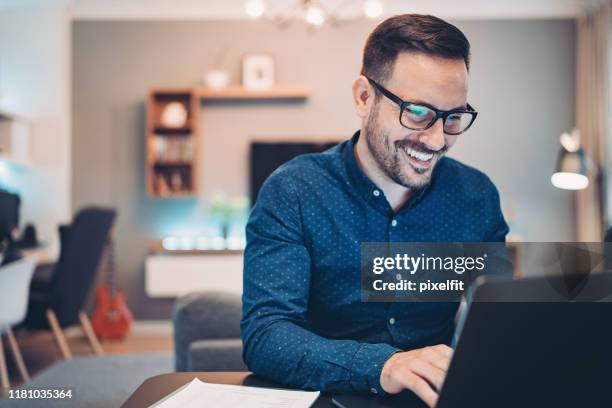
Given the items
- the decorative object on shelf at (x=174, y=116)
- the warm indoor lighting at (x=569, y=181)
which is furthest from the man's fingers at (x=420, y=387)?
the decorative object on shelf at (x=174, y=116)

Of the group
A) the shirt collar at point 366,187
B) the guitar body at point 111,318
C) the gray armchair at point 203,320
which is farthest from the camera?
the guitar body at point 111,318

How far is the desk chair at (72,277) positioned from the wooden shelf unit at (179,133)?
3.77 ft

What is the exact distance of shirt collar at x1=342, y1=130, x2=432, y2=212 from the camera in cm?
109

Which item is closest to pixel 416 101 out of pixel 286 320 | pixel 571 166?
pixel 286 320

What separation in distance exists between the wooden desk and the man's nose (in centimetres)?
36

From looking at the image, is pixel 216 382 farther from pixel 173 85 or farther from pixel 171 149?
pixel 173 85

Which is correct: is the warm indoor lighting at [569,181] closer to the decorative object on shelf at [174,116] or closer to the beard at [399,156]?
the beard at [399,156]

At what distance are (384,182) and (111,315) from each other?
3.33m

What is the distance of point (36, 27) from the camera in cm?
435

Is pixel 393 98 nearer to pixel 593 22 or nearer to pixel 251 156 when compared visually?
pixel 251 156

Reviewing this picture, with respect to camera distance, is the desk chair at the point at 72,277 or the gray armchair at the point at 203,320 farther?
the desk chair at the point at 72,277

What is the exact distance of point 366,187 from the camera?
1104 mm

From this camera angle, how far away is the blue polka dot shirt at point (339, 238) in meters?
0.96

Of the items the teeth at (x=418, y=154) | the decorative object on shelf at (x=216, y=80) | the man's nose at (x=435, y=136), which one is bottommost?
the teeth at (x=418, y=154)
